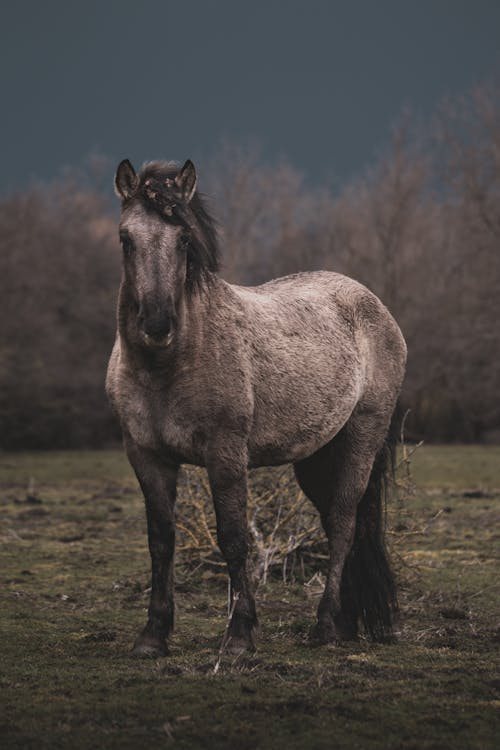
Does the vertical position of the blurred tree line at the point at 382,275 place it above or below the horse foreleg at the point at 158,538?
above

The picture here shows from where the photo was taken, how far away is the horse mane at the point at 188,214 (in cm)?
566

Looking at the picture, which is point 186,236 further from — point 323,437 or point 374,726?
point 374,726

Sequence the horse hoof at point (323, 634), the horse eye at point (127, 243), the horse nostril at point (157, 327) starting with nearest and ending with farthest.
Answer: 1. the horse nostril at point (157, 327)
2. the horse eye at point (127, 243)
3. the horse hoof at point (323, 634)

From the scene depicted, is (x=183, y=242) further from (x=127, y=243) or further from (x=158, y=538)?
(x=158, y=538)

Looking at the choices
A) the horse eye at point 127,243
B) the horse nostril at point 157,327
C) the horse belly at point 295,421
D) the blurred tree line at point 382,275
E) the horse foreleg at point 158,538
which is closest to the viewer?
the horse nostril at point 157,327

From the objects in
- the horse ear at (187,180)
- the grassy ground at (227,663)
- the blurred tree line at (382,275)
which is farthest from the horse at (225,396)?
the blurred tree line at (382,275)

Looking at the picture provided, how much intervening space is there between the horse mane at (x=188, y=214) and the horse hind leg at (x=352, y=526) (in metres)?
1.84

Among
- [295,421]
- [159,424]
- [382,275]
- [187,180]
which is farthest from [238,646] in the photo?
[382,275]

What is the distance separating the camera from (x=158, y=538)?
607 centimetres

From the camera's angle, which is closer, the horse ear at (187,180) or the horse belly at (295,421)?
the horse ear at (187,180)

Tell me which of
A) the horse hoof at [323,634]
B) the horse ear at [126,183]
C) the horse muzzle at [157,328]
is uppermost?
the horse ear at [126,183]

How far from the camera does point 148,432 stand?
5867 mm

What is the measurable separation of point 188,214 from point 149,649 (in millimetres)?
2646

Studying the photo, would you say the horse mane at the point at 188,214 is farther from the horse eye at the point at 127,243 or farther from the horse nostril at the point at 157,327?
the horse nostril at the point at 157,327
